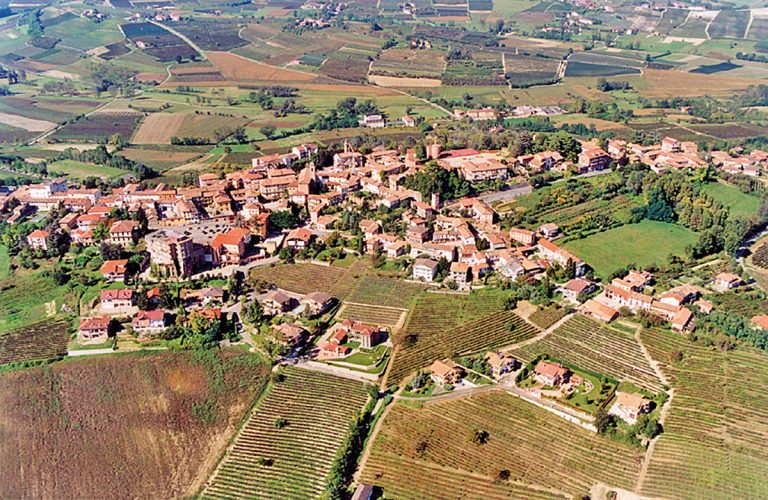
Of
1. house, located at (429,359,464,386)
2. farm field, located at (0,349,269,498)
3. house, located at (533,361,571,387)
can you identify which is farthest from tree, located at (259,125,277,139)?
house, located at (533,361,571,387)

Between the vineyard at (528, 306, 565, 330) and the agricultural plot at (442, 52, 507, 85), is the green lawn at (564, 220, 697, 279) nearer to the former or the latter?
the vineyard at (528, 306, 565, 330)

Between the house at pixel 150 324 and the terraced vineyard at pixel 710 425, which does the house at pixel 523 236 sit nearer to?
the terraced vineyard at pixel 710 425

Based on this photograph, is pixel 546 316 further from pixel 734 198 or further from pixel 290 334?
pixel 734 198

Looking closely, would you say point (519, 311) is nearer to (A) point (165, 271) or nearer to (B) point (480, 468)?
(B) point (480, 468)

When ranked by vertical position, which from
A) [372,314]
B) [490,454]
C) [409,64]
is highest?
[409,64]

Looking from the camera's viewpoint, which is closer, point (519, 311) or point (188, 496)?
point (188, 496)

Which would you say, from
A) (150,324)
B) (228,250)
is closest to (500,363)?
(150,324)

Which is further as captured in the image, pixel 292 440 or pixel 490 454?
pixel 292 440

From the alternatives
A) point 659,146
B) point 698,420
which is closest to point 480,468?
point 698,420
